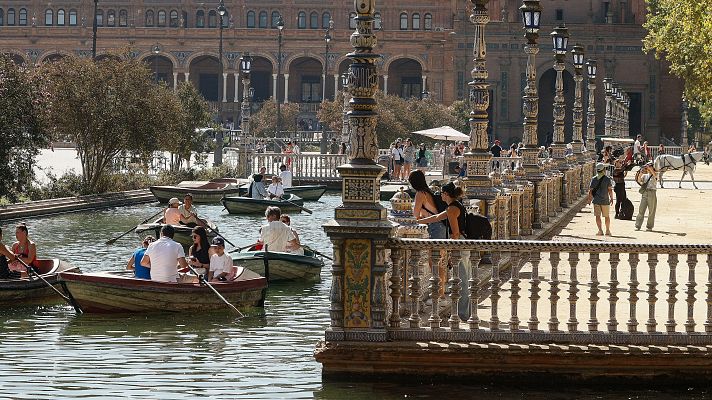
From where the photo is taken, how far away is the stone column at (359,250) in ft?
40.7

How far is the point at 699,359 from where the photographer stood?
12500mm

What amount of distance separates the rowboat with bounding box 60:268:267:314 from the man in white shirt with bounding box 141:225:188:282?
9.3 inches

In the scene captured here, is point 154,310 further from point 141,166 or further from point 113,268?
point 141,166

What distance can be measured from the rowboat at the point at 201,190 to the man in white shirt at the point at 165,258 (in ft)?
72.2

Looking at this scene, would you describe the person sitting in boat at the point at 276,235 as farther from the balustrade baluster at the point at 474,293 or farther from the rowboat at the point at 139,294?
the balustrade baluster at the point at 474,293

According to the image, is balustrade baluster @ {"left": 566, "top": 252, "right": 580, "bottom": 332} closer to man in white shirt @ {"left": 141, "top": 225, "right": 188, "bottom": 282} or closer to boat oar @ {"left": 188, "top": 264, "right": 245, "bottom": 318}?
boat oar @ {"left": 188, "top": 264, "right": 245, "bottom": 318}

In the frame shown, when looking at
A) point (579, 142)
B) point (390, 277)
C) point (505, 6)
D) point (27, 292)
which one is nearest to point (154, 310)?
point (27, 292)

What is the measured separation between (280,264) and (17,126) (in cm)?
1410

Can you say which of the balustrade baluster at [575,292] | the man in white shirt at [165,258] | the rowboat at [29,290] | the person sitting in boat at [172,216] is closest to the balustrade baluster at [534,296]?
the balustrade baluster at [575,292]

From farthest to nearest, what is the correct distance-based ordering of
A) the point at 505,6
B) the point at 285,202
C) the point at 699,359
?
the point at 505,6
the point at 285,202
the point at 699,359

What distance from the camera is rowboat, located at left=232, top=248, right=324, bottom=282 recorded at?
2203 centimetres

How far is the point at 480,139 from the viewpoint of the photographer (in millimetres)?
20391

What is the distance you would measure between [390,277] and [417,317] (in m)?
0.41

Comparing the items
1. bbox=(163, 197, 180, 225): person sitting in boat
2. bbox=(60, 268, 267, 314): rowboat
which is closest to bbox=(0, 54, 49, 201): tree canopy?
bbox=(163, 197, 180, 225): person sitting in boat
